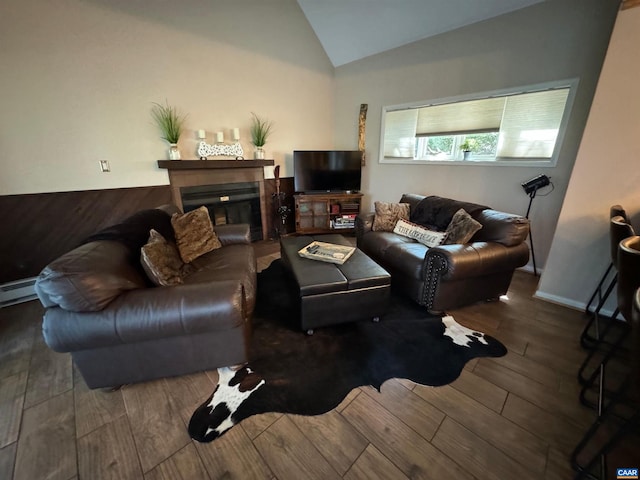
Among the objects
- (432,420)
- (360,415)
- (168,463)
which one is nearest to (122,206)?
(168,463)

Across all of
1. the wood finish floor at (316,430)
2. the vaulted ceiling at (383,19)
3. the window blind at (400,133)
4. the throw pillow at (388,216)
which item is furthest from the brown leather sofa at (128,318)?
the vaulted ceiling at (383,19)

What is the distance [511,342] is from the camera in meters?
1.80

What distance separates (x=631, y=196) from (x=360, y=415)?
2563 millimetres

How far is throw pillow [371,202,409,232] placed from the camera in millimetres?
2918

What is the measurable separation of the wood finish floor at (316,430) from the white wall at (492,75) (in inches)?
81.2

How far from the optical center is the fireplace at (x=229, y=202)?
3299mm

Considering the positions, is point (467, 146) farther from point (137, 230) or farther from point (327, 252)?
point (137, 230)

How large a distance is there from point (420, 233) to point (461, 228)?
39 cm

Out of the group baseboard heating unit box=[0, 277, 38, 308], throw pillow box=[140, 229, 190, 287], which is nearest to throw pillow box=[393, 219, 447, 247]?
throw pillow box=[140, 229, 190, 287]

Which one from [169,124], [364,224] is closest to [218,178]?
[169,124]

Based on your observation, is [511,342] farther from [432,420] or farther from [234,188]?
[234,188]

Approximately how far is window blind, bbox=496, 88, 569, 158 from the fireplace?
341 cm

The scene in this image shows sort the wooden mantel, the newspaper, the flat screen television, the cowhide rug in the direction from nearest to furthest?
the cowhide rug → the newspaper → the wooden mantel → the flat screen television

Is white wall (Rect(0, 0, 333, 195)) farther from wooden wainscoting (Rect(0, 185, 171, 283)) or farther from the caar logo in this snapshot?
the caar logo
